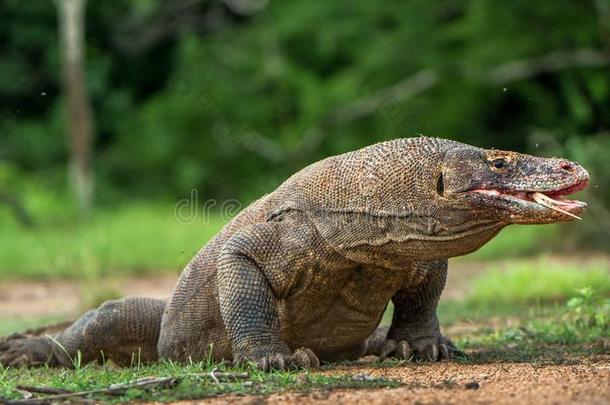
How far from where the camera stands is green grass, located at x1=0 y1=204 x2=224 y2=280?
12562 millimetres

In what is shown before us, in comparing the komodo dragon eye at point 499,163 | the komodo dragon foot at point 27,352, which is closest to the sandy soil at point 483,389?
the komodo dragon eye at point 499,163

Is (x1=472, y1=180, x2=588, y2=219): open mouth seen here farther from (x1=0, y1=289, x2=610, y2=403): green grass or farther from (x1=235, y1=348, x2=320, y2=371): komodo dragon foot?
(x1=235, y1=348, x2=320, y2=371): komodo dragon foot

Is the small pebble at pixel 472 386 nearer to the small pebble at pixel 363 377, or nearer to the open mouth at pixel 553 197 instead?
the small pebble at pixel 363 377

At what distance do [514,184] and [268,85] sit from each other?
15.5 metres

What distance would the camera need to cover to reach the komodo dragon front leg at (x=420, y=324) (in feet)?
17.9

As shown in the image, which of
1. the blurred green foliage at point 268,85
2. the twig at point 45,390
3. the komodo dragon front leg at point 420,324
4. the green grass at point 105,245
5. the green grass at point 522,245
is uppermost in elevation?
the blurred green foliage at point 268,85

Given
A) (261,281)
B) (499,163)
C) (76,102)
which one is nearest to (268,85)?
(76,102)

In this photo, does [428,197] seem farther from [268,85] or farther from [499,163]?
[268,85]

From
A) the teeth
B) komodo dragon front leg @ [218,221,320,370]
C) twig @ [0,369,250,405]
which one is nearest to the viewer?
twig @ [0,369,250,405]

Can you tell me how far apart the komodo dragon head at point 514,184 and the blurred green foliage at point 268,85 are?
37.6 feet

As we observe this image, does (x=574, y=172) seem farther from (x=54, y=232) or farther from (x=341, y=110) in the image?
(x=341, y=110)

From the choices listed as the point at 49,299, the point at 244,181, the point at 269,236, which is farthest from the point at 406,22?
the point at 269,236

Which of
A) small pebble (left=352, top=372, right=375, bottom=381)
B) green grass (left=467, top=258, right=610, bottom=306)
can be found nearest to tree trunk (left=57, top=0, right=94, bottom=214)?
green grass (left=467, top=258, right=610, bottom=306)

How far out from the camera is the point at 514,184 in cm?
465
